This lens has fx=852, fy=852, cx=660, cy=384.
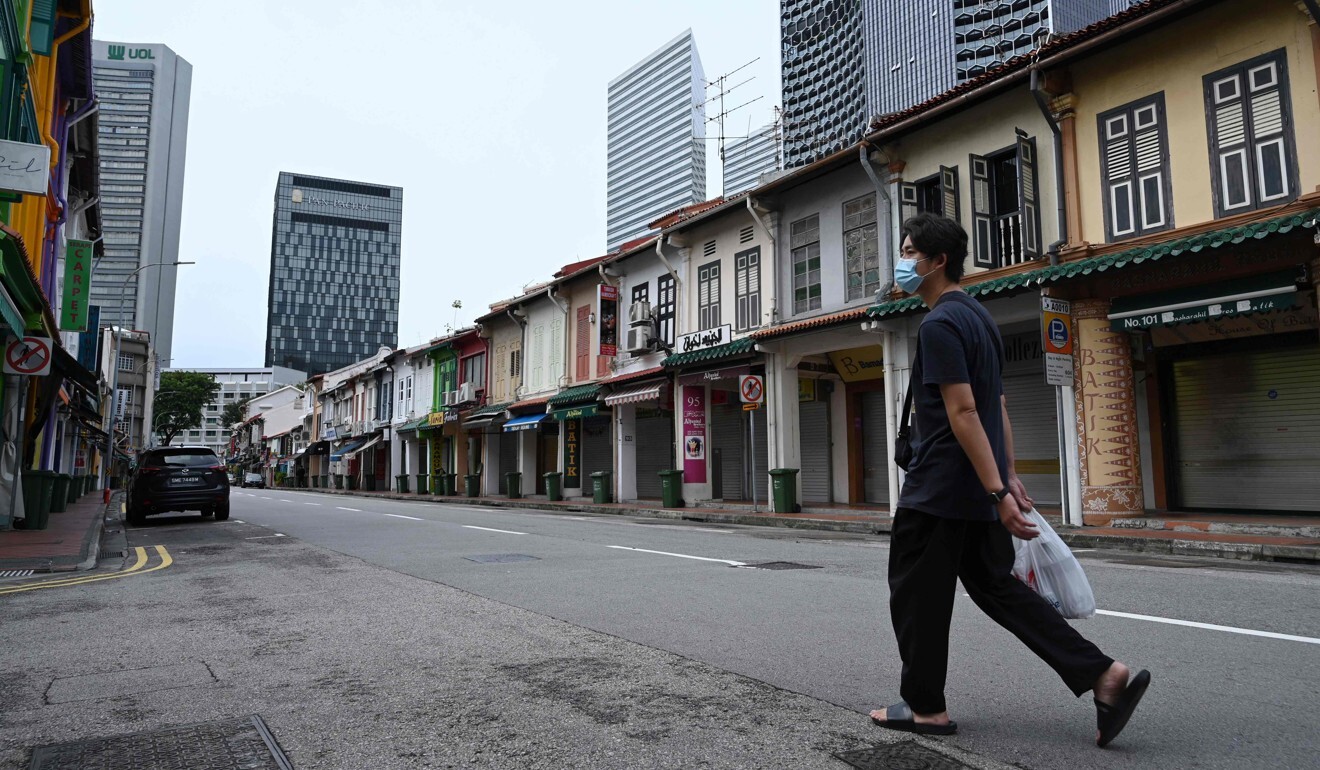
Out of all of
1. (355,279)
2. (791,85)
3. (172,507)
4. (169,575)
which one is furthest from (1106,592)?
(355,279)

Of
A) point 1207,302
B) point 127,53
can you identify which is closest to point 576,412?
point 1207,302

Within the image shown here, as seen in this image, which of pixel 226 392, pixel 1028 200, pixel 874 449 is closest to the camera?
pixel 1028 200

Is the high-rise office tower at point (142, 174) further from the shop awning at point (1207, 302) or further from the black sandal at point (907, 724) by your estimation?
the black sandal at point (907, 724)

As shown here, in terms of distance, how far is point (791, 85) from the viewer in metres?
132

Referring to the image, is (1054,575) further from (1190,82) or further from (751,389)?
(751,389)

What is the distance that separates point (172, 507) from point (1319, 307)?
19188 mm

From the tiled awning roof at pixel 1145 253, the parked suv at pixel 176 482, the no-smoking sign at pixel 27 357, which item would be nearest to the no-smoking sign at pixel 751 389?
the tiled awning roof at pixel 1145 253

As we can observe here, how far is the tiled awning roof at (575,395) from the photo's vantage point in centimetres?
2605

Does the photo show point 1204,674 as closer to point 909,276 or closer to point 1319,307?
point 909,276

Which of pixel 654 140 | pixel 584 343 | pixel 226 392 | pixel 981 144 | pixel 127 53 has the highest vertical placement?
pixel 654 140

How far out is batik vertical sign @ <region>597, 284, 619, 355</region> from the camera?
25922mm

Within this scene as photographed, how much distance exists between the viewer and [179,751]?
9.87 ft

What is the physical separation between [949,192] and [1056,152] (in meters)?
1.94

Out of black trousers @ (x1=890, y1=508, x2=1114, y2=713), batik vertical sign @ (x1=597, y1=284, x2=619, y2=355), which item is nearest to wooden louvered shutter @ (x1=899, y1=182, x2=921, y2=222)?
batik vertical sign @ (x1=597, y1=284, x2=619, y2=355)
